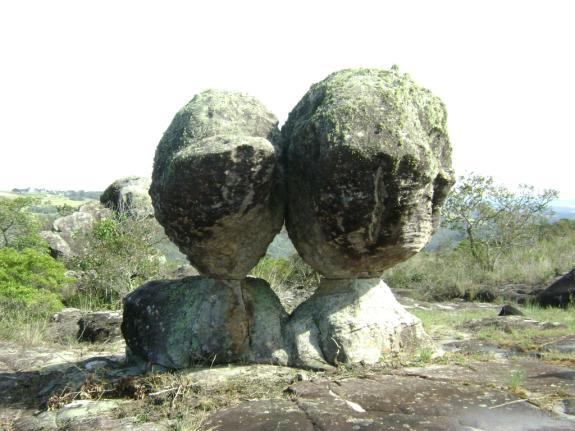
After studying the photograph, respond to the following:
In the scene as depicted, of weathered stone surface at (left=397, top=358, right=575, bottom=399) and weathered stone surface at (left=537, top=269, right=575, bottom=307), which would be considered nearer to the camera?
weathered stone surface at (left=397, top=358, right=575, bottom=399)

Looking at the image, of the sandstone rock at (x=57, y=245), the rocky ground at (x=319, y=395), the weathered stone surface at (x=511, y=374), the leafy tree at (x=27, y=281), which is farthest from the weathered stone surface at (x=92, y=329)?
the sandstone rock at (x=57, y=245)

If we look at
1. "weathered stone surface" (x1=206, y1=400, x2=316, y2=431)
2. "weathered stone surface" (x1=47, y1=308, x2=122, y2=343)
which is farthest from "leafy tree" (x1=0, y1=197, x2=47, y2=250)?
"weathered stone surface" (x1=206, y1=400, x2=316, y2=431)

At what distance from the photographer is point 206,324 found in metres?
6.86

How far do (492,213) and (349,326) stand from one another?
68.9ft

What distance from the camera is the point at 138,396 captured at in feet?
19.5

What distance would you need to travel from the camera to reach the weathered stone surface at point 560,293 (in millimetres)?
13611

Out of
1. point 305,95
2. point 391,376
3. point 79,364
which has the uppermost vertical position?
point 305,95

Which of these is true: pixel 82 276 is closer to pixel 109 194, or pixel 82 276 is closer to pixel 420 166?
pixel 109 194

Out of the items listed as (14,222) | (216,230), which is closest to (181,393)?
(216,230)

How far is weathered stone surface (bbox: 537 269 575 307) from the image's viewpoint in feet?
44.7

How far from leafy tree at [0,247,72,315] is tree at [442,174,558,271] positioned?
1790 centimetres

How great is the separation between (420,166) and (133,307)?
3.99 meters

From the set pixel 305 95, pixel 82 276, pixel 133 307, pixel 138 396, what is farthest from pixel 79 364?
pixel 82 276

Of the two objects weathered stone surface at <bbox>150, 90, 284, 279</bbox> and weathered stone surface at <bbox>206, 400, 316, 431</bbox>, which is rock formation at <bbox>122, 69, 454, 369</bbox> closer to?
weathered stone surface at <bbox>150, 90, 284, 279</bbox>
